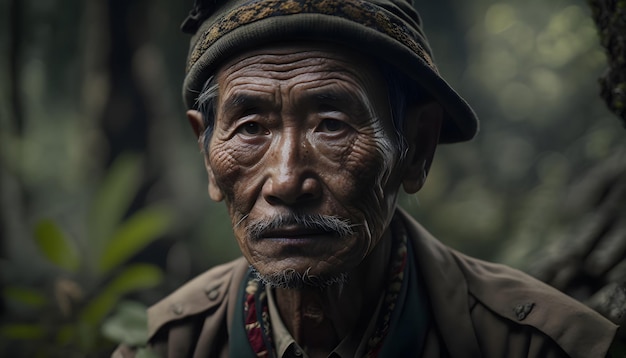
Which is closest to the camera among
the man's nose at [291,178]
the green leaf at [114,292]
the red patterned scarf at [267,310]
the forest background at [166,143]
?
the man's nose at [291,178]

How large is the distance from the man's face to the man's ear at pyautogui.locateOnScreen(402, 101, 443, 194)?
0.72ft

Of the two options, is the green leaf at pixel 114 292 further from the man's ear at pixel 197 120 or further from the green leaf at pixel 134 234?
the man's ear at pixel 197 120

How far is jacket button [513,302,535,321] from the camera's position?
2.25 metres

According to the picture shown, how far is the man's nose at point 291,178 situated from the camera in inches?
76.5

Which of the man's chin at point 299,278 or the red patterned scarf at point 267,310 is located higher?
the man's chin at point 299,278

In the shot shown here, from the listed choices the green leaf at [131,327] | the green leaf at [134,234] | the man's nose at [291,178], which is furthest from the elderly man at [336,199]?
the green leaf at [134,234]

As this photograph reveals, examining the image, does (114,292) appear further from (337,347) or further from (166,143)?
(337,347)

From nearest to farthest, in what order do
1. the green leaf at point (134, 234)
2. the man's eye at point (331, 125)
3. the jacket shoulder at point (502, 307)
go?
1. the man's eye at point (331, 125)
2. the jacket shoulder at point (502, 307)
3. the green leaf at point (134, 234)

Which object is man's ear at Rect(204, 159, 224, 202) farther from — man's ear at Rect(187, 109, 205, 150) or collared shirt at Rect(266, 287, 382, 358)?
collared shirt at Rect(266, 287, 382, 358)

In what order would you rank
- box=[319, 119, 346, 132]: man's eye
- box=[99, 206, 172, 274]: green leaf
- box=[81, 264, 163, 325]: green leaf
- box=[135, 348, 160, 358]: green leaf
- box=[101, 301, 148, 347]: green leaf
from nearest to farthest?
box=[319, 119, 346, 132]: man's eye
box=[135, 348, 160, 358]: green leaf
box=[101, 301, 148, 347]: green leaf
box=[81, 264, 163, 325]: green leaf
box=[99, 206, 172, 274]: green leaf

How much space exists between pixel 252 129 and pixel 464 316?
1016mm

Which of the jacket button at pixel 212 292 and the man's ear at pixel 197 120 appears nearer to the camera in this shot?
the man's ear at pixel 197 120

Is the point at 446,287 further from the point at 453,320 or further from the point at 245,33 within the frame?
the point at 245,33

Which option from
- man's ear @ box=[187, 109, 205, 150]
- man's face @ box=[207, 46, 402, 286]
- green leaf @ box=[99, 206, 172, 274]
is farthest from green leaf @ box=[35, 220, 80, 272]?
man's face @ box=[207, 46, 402, 286]
